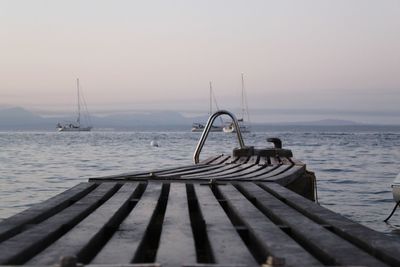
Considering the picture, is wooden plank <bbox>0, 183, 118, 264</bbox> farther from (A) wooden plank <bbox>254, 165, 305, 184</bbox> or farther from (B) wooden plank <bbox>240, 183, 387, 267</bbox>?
(A) wooden plank <bbox>254, 165, 305, 184</bbox>

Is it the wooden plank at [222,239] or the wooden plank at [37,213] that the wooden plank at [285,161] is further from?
the wooden plank at [222,239]

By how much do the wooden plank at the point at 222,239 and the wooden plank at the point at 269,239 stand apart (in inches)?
4.9

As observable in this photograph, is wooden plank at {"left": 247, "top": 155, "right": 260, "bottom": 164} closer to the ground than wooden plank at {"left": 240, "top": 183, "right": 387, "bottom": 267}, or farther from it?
closer to the ground

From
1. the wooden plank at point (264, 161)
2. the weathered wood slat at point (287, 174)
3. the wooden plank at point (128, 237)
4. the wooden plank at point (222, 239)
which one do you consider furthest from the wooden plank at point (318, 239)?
the wooden plank at point (264, 161)

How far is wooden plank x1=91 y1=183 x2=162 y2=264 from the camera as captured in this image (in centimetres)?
320

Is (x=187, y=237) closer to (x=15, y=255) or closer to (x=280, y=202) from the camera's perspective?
(x=15, y=255)

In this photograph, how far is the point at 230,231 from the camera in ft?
13.3

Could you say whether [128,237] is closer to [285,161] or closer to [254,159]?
[285,161]

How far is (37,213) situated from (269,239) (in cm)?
209

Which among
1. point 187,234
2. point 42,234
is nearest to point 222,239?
point 187,234

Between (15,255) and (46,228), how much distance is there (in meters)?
0.91

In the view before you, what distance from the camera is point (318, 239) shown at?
3.78 m

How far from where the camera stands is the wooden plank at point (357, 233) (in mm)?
3412

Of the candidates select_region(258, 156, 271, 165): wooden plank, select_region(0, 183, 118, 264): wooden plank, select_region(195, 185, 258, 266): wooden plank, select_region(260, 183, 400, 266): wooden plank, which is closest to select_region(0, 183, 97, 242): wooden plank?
select_region(0, 183, 118, 264): wooden plank
